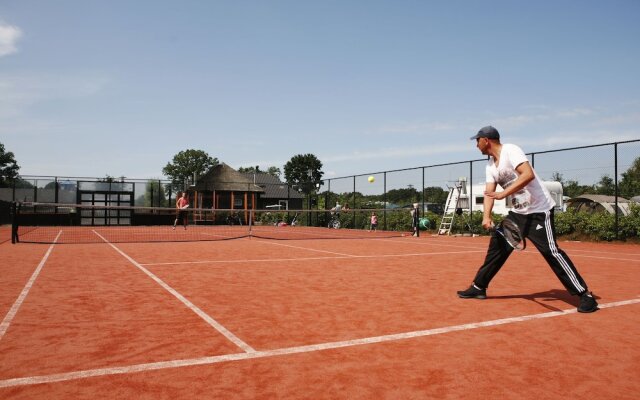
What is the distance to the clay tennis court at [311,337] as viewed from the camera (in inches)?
105

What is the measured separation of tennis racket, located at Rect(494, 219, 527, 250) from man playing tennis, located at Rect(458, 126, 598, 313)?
0.13 ft

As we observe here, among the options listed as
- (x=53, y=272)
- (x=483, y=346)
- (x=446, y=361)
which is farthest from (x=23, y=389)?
(x=53, y=272)

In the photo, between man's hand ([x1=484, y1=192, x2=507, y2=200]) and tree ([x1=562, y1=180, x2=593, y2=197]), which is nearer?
man's hand ([x1=484, y1=192, x2=507, y2=200])

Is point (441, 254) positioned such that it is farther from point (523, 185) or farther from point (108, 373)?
point (108, 373)

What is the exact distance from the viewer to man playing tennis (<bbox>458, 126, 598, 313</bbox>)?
4.46 metres

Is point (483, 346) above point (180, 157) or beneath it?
beneath

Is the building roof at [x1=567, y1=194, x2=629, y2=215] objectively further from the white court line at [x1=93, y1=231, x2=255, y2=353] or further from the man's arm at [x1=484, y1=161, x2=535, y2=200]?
the white court line at [x1=93, y1=231, x2=255, y2=353]

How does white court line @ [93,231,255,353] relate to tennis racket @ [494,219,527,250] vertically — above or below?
below

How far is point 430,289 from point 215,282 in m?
2.87

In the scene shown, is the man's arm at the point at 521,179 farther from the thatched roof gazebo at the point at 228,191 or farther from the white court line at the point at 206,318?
the thatched roof gazebo at the point at 228,191

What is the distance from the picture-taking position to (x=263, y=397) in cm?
250

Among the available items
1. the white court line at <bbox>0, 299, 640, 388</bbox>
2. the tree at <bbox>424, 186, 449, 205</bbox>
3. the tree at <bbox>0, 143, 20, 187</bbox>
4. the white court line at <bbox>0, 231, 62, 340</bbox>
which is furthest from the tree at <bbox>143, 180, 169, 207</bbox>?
the tree at <bbox>0, 143, 20, 187</bbox>

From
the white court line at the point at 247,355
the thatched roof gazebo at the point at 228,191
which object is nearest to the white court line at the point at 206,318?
the white court line at the point at 247,355

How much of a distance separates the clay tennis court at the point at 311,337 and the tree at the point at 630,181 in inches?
415
